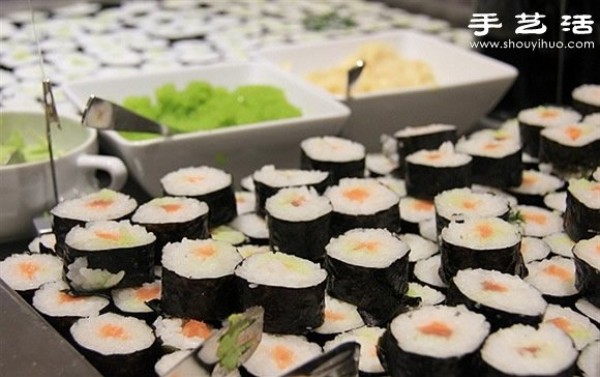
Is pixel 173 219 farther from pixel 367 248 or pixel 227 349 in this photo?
pixel 227 349

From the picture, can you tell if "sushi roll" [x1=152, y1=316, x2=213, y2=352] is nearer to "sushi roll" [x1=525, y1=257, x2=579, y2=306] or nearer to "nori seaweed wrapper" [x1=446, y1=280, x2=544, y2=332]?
"nori seaweed wrapper" [x1=446, y1=280, x2=544, y2=332]

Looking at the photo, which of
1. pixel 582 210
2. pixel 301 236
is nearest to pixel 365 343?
pixel 301 236

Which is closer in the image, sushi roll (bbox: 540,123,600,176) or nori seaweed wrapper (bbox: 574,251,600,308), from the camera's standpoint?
nori seaweed wrapper (bbox: 574,251,600,308)

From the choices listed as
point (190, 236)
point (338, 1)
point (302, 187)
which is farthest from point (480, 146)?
point (338, 1)

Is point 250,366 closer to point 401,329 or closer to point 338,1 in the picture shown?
point 401,329

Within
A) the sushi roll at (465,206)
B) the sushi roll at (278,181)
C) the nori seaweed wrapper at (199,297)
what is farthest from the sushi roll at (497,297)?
the sushi roll at (278,181)

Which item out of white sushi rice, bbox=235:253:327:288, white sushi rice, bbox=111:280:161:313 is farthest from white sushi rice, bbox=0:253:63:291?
white sushi rice, bbox=235:253:327:288

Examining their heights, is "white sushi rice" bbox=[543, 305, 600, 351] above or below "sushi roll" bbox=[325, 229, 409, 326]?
below

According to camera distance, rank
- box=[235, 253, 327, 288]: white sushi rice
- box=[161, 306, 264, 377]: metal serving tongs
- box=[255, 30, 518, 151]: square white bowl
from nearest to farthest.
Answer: box=[161, 306, 264, 377]: metal serving tongs, box=[235, 253, 327, 288]: white sushi rice, box=[255, 30, 518, 151]: square white bowl
